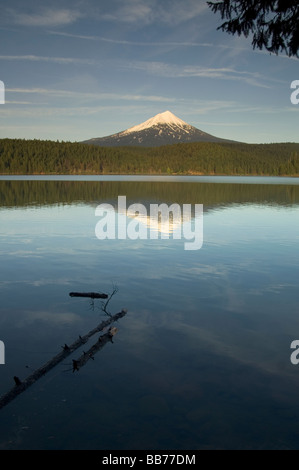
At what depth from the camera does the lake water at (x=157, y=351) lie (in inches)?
229

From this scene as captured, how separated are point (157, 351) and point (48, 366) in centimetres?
227

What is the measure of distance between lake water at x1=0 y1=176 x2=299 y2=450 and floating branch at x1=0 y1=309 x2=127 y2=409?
117 millimetres

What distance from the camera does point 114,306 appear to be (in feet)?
36.7

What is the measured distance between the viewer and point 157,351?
833cm

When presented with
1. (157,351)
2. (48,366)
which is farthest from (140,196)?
(48,366)

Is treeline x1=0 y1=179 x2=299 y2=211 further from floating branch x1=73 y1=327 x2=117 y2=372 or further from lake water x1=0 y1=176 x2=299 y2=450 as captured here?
floating branch x1=73 y1=327 x2=117 y2=372

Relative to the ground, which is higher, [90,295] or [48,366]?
[90,295]

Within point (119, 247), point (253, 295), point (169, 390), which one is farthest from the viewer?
point (119, 247)

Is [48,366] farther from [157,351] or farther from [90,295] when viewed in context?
[90,295]

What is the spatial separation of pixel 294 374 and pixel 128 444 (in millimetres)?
3560

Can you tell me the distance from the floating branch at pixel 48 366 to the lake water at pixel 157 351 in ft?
0.38

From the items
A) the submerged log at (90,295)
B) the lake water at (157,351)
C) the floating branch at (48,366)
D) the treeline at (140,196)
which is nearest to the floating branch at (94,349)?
the floating branch at (48,366)
